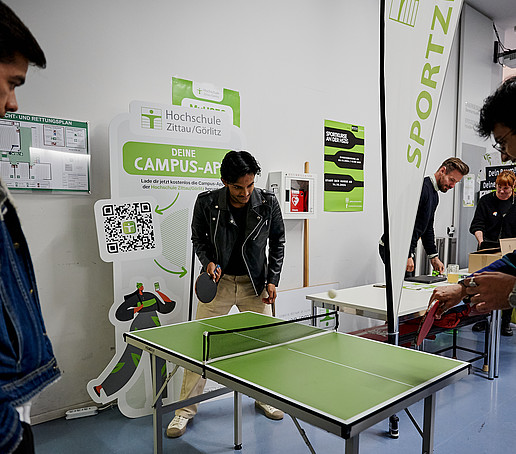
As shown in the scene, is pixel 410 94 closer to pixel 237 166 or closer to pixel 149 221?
pixel 237 166

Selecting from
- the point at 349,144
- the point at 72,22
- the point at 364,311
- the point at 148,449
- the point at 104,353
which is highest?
the point at 72,22

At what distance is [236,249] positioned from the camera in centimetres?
314

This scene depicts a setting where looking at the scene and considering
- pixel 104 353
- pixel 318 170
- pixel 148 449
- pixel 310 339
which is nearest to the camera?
pixel 310 339

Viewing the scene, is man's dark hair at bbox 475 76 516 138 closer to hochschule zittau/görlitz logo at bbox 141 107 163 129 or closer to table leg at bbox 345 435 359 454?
table leg at bbox 345 435 359 454

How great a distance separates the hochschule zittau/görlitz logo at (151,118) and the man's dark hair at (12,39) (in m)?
2.21

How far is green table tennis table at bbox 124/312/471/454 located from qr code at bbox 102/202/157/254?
91cm

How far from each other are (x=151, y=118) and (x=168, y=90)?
0.47m

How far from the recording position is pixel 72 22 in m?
3.05

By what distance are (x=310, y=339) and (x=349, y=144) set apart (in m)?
3.27

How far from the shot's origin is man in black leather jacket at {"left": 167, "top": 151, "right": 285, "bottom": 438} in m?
3.05

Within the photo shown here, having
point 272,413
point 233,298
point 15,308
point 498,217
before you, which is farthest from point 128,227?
point 498,217

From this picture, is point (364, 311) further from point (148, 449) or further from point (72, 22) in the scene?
point (72, 22)

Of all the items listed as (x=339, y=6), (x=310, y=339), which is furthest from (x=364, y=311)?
(x=339, y=6)

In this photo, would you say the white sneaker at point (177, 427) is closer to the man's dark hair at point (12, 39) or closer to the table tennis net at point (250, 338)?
the table tennis net at point (250, 338)
